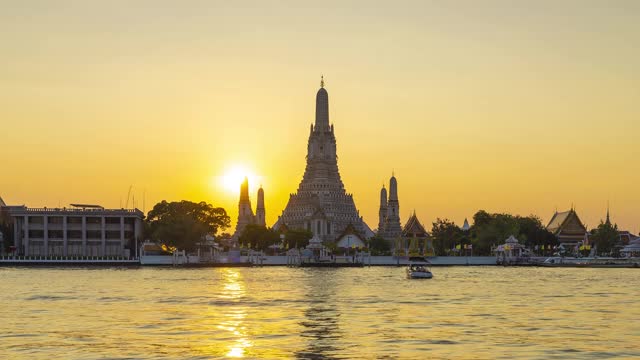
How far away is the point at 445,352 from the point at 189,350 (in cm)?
1125

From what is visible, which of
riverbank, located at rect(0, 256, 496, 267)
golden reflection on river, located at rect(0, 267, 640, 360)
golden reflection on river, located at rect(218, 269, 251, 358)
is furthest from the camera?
riverbank, located at rect(0, 256, 496, 267)

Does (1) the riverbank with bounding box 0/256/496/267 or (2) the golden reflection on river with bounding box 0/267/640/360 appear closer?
(2) the golden reflection on river with bounding box 0/267/640/360

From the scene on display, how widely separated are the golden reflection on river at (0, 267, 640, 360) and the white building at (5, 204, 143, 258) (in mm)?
97733

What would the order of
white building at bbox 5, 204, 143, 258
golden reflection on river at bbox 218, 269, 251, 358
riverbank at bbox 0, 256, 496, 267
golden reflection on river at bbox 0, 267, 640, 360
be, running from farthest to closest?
white building at bbox 5, 204, 143, 258, riverbank at bbox 0, 256, 496, 267, golden reflection on river at bbox 218, 269, 251, 358, golden reflection on river at bbox 0, 267, 640, 360

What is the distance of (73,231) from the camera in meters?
192

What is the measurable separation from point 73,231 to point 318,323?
142m

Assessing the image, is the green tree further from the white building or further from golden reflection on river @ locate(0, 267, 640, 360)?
golden reflection on river @ locate(0, 267, 640, 360)

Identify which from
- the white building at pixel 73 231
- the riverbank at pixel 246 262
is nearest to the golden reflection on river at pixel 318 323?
the riverbank at pixel 246 262

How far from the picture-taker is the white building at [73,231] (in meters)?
191

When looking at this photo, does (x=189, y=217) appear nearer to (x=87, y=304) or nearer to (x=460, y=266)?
(x=460, y=266)

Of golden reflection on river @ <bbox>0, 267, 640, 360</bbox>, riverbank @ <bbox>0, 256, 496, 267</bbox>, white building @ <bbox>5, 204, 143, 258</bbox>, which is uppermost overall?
white building @ <bbox>5, 204, 143, 258</bbox>

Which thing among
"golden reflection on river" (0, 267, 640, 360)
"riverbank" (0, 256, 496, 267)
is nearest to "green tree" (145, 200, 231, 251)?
"riverbank" (0, 256, 496, 267)

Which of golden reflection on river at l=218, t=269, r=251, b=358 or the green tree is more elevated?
the green tree

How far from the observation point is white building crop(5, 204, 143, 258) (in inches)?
7505
